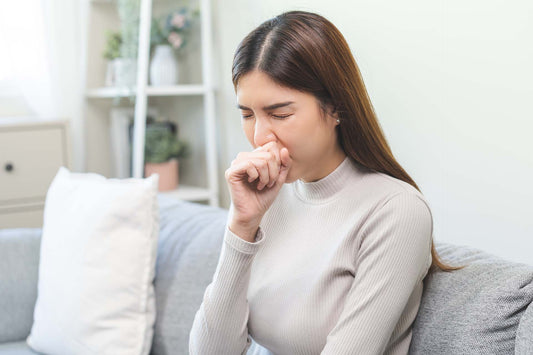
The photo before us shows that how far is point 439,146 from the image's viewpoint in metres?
1.82

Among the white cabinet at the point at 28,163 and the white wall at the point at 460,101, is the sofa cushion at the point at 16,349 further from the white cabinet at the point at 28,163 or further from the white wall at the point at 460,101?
the white wall at the point at 460,101

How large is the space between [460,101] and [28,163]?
1.71 m

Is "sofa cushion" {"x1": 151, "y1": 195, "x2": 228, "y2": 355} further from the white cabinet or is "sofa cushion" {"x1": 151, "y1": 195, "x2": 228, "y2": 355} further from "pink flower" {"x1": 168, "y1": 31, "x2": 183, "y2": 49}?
"pink flower" {"x1": 168, "y1": 31, "x2": 183, "y2": 49}

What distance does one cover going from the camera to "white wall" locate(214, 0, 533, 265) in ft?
5.14

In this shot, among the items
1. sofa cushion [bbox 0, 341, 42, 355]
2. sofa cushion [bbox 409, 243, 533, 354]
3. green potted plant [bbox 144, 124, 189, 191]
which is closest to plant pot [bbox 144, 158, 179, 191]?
green potted plant [bbox 144, 124, 189, 191]

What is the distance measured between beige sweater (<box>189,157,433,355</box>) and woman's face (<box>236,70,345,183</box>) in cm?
9

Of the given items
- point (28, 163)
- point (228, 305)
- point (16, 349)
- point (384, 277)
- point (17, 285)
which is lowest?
point (16, 349)

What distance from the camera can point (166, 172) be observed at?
285 cm

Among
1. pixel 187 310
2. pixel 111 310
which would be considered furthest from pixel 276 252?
pixel 111 310

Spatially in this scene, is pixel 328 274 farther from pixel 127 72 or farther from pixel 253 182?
pixel 127 72

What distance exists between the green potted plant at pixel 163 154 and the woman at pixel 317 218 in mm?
1687

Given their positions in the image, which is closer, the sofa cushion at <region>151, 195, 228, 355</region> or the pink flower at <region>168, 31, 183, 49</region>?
the sofa cushion at <region>151, 195, 228, 355</region>

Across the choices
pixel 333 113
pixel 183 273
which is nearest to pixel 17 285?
pixel 183 273

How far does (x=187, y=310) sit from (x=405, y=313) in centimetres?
Answer: 65
